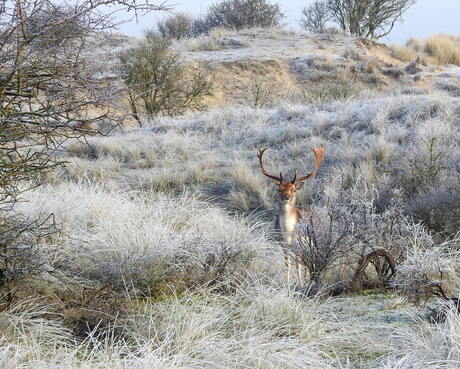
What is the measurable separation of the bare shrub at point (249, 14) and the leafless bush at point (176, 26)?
187 centimetres

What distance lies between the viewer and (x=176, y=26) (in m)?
32.7

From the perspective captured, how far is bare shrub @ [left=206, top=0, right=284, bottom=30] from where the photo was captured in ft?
109

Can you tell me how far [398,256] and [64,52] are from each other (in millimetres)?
2939

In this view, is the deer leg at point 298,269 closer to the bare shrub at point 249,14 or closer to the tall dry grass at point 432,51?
the tall dry grass at point 432,51

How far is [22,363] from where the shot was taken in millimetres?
3137

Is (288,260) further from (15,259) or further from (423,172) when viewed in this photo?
(423,172)

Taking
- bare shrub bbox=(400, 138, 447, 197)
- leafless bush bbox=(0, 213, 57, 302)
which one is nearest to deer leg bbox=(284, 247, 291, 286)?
leafless bush bbox=(0, 213, 57, 302)

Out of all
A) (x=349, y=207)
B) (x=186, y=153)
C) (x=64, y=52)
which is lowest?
(x=186, y=153)

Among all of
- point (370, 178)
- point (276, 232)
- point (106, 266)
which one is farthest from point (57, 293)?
point (370, 178)

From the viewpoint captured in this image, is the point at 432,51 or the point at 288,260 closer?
the point at 288,260

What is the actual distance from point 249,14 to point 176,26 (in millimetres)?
3713

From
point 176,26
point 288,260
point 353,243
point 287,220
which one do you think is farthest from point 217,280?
point 176,26

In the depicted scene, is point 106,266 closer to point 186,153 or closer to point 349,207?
point 349,207

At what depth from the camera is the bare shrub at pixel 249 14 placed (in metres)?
33.2
